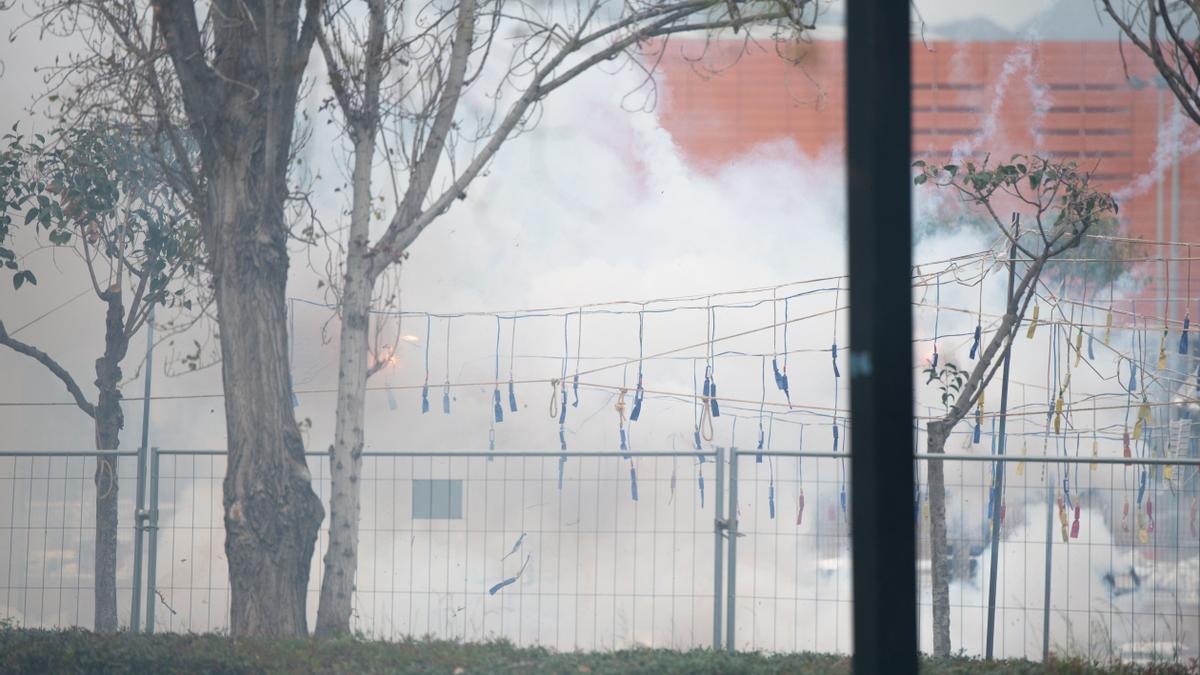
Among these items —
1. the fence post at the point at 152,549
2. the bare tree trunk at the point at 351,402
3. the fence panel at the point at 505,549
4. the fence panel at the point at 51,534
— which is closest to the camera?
the bare tree trunk at the point at 351,402

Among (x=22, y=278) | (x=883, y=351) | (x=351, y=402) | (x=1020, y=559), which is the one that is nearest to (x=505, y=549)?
(x=351, y=402)

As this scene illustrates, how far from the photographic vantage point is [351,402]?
19.9 feet

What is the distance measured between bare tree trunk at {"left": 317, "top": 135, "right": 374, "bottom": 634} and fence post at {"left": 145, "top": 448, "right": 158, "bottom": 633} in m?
1.04

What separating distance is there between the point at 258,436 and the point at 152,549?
3.66 ft

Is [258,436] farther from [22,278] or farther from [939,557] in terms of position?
[939,557]

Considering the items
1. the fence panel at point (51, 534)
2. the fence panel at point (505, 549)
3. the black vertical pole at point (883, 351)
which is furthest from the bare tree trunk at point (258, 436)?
the black vertical pole at point (883, 351)

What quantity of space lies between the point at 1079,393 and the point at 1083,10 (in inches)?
113

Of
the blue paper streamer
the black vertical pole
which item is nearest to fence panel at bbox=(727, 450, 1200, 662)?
the blue paper streamer

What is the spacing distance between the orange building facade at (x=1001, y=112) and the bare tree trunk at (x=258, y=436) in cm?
363

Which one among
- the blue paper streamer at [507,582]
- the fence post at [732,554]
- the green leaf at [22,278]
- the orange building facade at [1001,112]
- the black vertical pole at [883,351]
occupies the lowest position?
the blue paper streamer at [507,582]

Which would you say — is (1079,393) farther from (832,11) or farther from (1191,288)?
(832,11)

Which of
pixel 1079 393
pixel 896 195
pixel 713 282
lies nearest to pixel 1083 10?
pixel 1079 393

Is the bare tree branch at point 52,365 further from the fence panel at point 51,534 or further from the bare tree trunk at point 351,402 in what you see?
the bare tree trunk at point 351,402

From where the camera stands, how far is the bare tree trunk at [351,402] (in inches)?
238
